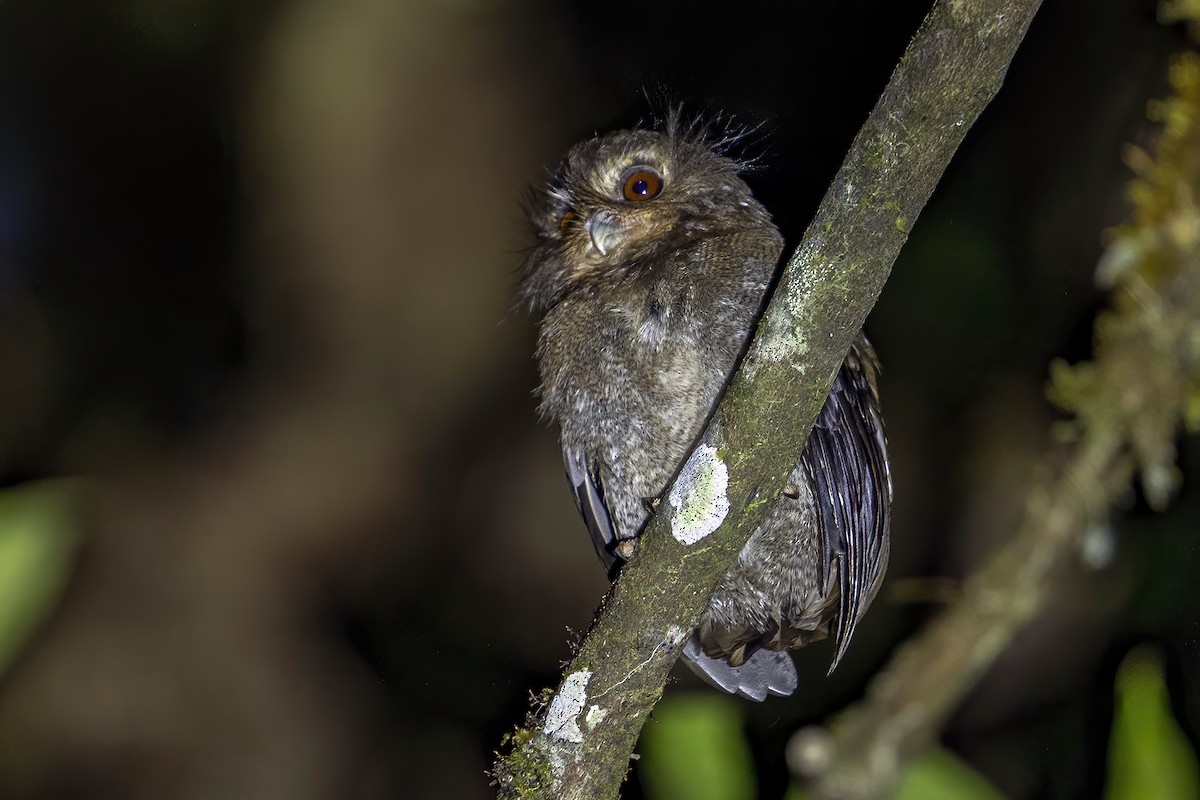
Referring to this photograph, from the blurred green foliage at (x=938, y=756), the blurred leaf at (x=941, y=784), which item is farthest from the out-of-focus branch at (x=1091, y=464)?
the blurred leaf at (x=941, y=784)

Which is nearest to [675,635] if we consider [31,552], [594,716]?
[594,716]

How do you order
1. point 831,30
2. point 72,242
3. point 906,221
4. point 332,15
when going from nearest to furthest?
point 906,221, point 831,30, point 72,242, point 332,15

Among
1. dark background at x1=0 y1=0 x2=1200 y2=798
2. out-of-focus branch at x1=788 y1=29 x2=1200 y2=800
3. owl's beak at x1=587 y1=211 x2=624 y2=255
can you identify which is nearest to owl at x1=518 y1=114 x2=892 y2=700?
owl's beak at x1=587 y1=211 x2=624 y2=255

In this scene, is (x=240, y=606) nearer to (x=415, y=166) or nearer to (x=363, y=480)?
(x=363, y=480)

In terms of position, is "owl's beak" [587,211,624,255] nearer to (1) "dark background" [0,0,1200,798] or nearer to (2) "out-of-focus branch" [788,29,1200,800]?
(1) "dark background" [0,0,1200,798]

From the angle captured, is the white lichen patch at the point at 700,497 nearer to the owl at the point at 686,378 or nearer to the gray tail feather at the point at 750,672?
the owl at the point at 686,378

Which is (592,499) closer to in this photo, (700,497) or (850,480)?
(850,480)

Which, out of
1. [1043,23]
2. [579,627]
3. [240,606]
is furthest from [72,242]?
[1043,23]
